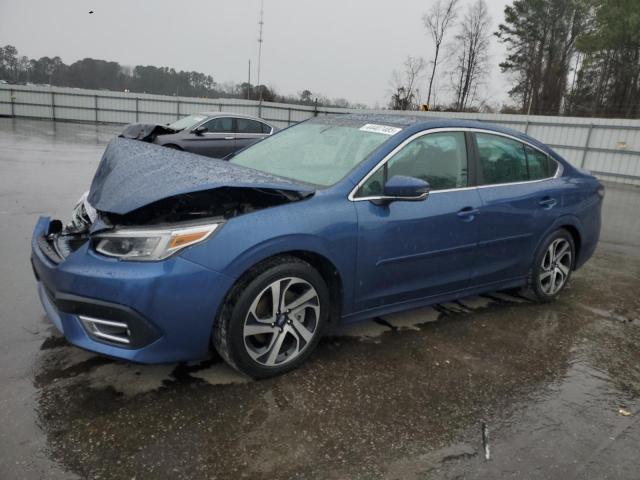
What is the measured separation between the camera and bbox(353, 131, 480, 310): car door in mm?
3082

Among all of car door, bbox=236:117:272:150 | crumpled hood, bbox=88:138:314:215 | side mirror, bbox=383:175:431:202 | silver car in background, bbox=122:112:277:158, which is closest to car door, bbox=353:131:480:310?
side mirror, bbox=383:175:431:202

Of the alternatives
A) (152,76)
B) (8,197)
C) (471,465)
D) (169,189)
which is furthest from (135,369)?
(152,76)

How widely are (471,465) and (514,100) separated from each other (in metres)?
41.5

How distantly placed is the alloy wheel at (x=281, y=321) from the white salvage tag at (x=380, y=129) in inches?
50.3

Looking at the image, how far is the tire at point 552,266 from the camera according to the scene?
14.0 feet

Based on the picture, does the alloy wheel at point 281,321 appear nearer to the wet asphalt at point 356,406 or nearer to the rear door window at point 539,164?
the wet asphalt at point 356,406

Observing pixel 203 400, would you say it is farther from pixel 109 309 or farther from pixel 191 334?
pixel 109 309

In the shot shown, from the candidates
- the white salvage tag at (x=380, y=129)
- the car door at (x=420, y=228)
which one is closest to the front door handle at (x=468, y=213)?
the car door at (x=420, y=228)

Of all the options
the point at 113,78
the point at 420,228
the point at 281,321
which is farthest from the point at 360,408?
the point at 113,78

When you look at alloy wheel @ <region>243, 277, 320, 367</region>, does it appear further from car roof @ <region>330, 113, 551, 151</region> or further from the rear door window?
the rear door window

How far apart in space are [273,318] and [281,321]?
0.06 meters

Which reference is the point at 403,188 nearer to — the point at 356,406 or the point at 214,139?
the point at 356,406

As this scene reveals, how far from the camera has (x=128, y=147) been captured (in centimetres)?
357

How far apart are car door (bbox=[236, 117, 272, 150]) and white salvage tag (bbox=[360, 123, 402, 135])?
8925mm
